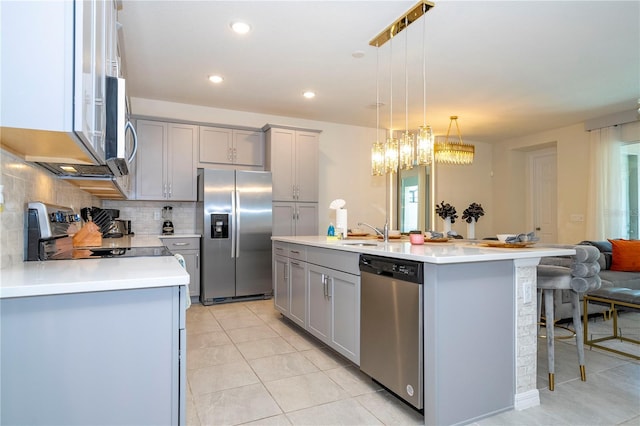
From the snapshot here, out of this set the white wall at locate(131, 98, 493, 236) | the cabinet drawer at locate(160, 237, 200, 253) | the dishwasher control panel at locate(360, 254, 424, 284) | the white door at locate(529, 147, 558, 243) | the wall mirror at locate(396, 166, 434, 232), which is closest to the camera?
the dishwasher control panel at locate(360, 254, 424, 284)

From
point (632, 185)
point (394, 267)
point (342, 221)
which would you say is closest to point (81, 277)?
point (394, 267)

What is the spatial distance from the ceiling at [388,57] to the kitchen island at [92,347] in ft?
7.39

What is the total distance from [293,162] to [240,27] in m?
2.45

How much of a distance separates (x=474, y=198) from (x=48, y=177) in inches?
275

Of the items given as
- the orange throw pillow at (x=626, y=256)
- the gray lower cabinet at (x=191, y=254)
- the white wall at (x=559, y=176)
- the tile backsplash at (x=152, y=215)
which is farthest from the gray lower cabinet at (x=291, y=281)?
the white wall at (x=559, y=176)

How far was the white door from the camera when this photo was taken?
667 centimetres

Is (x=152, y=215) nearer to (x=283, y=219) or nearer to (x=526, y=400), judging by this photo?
(x=283, y=219)

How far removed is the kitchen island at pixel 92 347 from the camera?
1152 mm

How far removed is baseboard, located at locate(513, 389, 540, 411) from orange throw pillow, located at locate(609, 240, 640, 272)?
10.9ft

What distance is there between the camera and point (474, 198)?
7.34 meters

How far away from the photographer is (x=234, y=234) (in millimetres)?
4719

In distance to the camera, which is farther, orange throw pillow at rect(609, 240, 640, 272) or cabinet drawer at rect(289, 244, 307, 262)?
orange throw pillow at rect(609, 240, 640, 272)

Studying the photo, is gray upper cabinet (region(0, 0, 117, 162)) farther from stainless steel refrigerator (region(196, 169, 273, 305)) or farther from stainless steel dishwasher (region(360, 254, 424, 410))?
stainless steel refrigerator (region(196, 169, 273, 305))

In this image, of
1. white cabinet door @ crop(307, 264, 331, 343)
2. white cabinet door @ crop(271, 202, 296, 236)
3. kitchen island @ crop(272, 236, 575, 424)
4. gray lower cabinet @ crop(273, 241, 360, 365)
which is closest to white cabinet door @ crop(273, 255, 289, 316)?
gray lower cabinet @ crop(273, 241, 360, 365)
